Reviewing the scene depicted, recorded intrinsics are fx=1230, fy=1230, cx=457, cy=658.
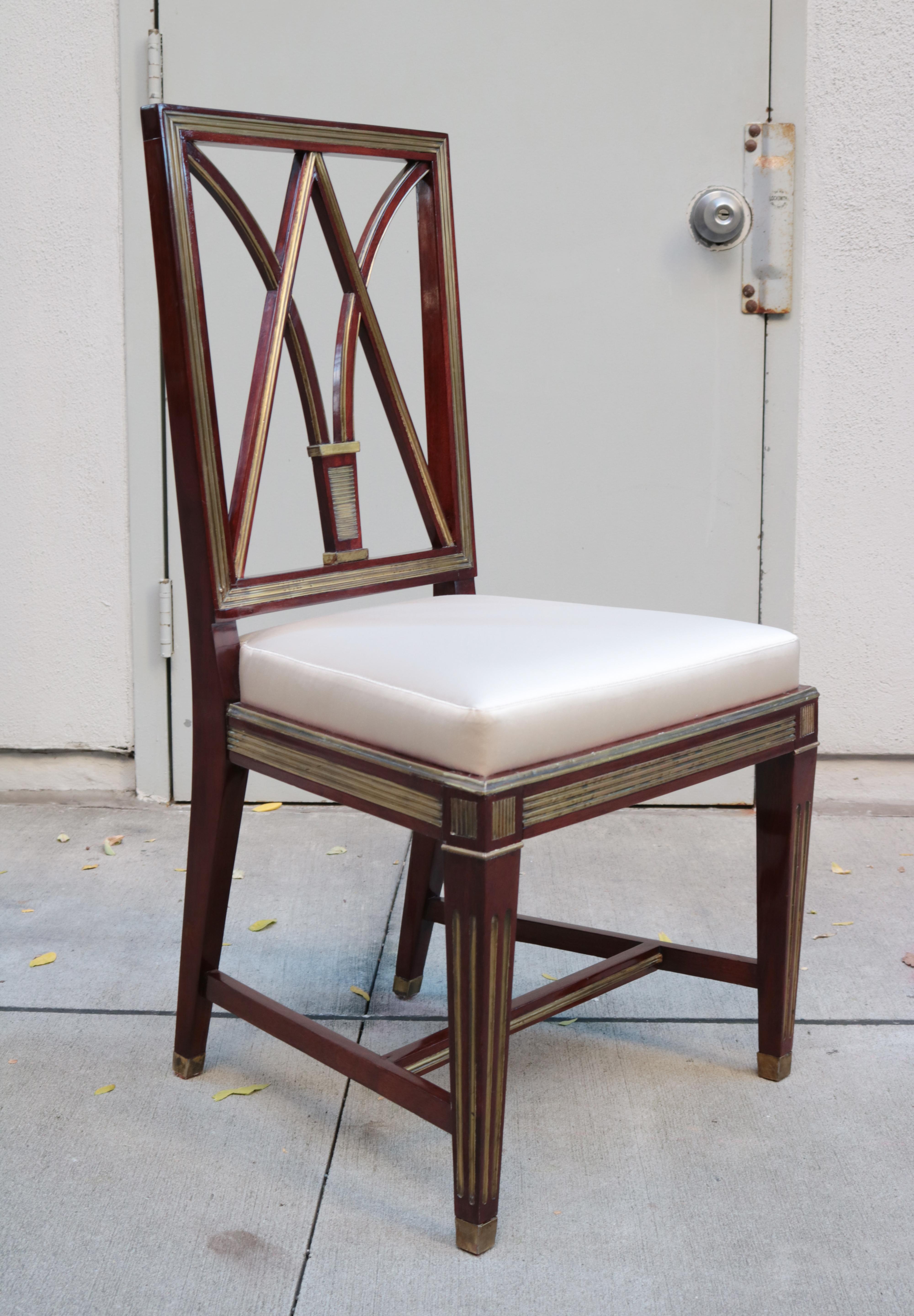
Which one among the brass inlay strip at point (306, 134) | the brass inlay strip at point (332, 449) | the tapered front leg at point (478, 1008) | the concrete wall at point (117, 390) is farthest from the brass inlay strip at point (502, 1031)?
the concrete wall at point (117, 390)

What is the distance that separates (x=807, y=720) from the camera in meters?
1.40

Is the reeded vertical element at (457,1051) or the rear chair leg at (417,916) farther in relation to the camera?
the rear chair leg at (417,916)

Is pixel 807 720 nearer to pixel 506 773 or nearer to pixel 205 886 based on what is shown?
pixel 506 773

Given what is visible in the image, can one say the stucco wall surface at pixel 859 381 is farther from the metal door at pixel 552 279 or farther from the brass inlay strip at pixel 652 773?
the brass inlay strip at pixel 652 773

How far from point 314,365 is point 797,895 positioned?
2.79 ft

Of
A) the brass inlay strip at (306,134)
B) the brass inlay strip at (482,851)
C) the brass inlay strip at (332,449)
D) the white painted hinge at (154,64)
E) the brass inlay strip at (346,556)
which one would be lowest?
the brass inlay strip at (482,851)

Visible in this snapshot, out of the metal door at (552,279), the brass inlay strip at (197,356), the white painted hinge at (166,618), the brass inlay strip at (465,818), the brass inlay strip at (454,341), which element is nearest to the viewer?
the brass inlay strip at (465,818)

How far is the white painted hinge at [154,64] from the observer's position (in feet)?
7.55

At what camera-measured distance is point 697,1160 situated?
1.33 metres

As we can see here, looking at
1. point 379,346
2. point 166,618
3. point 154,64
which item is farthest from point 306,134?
point 166,618

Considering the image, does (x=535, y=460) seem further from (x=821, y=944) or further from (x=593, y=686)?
A: (x=593, y=686)

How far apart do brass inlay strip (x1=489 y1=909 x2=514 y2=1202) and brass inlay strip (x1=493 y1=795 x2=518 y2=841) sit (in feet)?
0.24

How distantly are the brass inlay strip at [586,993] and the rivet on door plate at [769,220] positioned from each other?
54.3 inches

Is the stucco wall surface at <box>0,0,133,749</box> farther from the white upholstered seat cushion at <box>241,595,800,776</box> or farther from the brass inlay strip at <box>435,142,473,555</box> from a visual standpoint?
the white upholstered seat cushion at <box>241,595,800,776</box>
